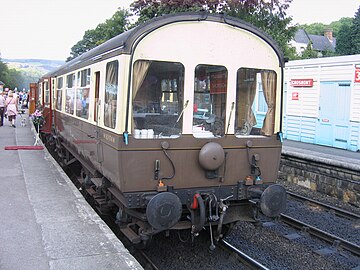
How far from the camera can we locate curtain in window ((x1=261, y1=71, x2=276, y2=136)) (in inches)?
219

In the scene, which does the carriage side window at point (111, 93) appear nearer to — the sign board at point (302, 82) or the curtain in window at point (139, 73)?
the curtain in window at point (139, 73)

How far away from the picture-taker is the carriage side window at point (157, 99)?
4.78 metres

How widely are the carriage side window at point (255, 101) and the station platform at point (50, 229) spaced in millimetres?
2263

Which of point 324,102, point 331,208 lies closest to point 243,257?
point 331,208

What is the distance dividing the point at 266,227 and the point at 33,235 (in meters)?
4.07

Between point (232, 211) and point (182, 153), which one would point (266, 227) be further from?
point (182, 153)

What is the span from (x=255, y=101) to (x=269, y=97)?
24 centimetres

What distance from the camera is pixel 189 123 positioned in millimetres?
4988

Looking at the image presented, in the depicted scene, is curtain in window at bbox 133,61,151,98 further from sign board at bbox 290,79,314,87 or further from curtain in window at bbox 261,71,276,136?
sign board at bbox 290,79,314,87

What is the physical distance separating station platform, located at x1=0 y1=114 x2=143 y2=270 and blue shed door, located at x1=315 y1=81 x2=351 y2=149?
9.42 meters

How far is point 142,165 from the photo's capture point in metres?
4.75

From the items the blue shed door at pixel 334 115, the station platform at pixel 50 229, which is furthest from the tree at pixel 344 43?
the station platform at pixel 50 229

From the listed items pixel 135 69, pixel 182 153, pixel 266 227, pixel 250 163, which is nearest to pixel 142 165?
pixel 182 153

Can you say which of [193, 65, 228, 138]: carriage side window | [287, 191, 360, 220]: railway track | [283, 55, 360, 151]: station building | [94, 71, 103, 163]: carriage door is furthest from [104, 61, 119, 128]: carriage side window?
[283, 55, 360, 151]: station building
